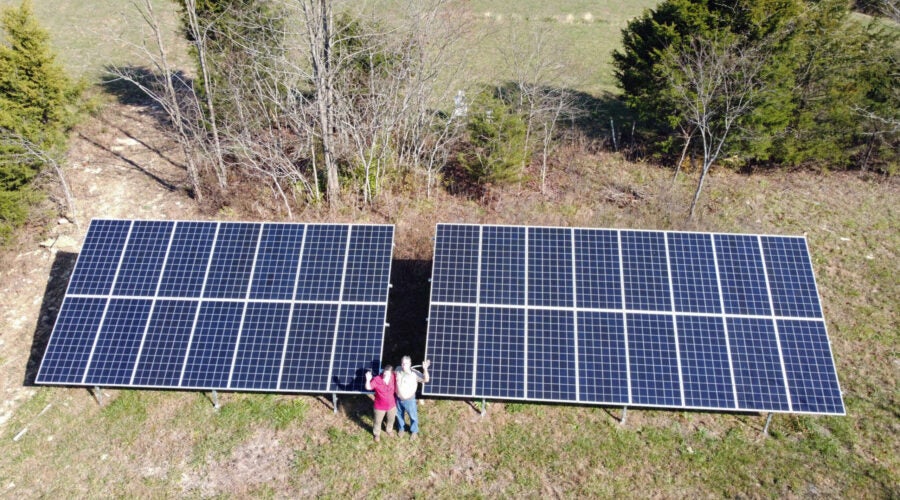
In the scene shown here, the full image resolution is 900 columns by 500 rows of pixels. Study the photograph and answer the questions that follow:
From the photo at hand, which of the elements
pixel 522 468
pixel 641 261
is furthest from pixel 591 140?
pixel 522 468

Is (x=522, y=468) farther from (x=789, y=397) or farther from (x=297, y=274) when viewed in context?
(x=297, y=274)

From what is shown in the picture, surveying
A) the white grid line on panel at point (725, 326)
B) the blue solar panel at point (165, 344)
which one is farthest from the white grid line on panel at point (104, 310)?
the white grid line on panel at point (725, 326)

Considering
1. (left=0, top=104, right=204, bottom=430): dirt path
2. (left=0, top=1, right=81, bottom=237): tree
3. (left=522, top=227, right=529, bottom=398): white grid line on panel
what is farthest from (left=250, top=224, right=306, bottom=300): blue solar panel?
(left=0, top=1, right=81, bottom=237): tree

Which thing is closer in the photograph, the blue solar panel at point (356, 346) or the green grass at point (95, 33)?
the blue solar panel at point (356, 346)

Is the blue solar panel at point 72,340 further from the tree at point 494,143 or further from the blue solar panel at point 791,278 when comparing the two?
the blue solar panel at point 791,278

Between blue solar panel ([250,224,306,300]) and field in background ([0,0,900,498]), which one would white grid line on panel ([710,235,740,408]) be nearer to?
field in background ([0,0,900,498])

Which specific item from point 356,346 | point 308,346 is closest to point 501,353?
point 356,346
